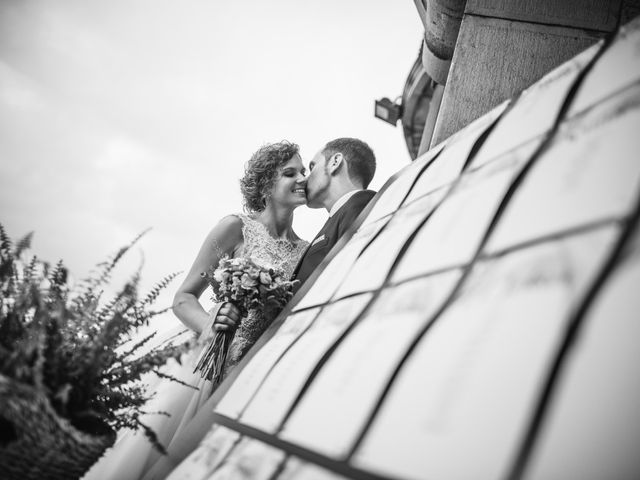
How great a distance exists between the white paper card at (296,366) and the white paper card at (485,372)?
30 centimetres

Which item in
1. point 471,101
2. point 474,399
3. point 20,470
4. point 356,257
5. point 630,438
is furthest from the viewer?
point 471,101

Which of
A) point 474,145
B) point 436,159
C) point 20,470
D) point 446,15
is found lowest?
point 20,470

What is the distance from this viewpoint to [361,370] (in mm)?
781

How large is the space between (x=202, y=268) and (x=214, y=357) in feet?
2.60

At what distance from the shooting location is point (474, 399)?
0.55m

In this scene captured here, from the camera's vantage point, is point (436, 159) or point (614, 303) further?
point (436, 159)

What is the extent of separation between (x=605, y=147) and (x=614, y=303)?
12.9 inches

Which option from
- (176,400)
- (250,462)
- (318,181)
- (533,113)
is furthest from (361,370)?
(318,181)

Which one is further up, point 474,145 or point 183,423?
point 474,145

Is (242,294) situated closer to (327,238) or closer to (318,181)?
(327,238)

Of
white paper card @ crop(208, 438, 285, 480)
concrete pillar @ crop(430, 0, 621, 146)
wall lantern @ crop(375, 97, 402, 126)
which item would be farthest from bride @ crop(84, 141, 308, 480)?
wall lantern @ crop(375, 97, 402, 126)

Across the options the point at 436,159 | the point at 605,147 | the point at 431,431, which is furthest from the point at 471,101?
the point at 431,431

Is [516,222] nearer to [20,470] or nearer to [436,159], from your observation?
[436,159]

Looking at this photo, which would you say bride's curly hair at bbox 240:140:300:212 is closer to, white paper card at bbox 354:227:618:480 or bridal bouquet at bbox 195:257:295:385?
bridal bouquet at bbox 195:257:295:385
